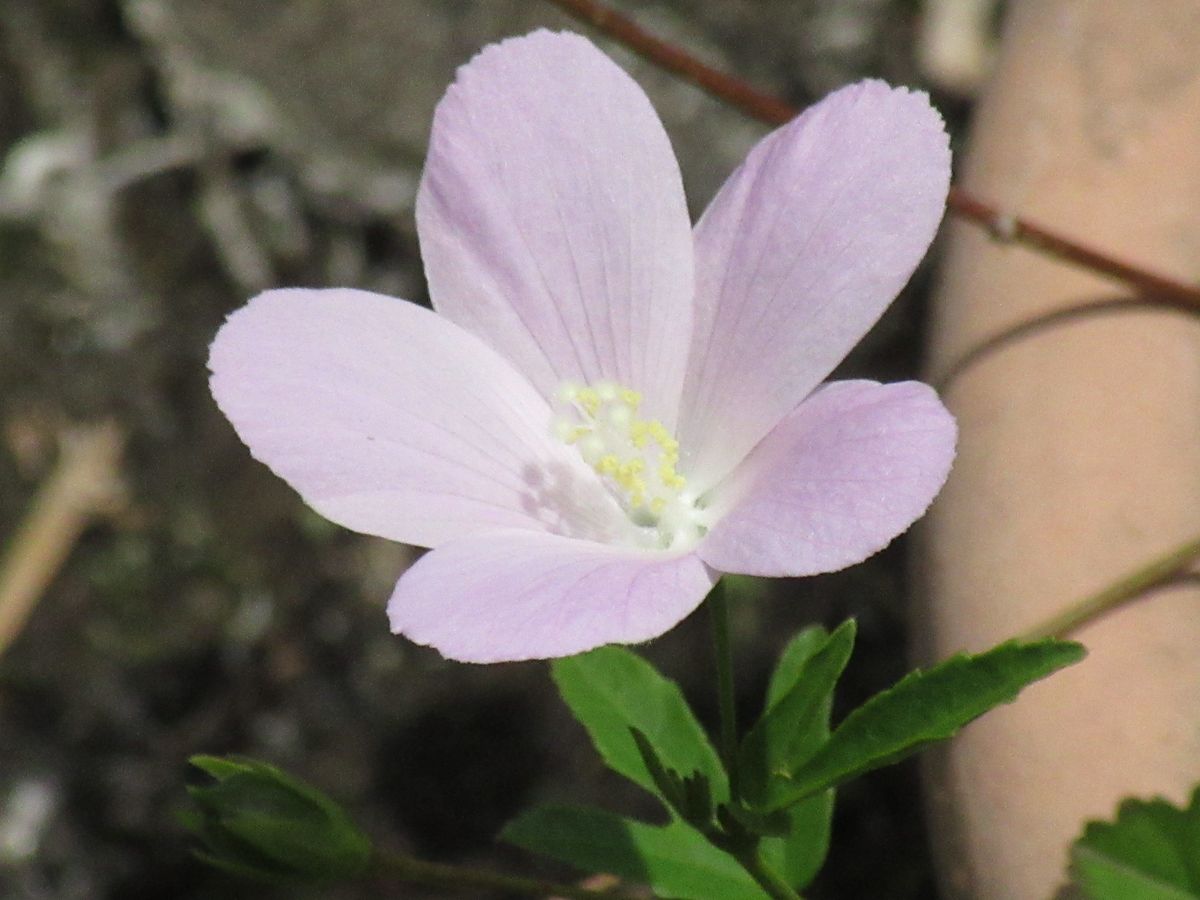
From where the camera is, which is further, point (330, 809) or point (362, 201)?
point (362, 201)

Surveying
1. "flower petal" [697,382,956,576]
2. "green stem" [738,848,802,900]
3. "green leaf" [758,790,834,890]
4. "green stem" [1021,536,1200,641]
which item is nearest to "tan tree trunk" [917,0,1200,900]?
"green stem" [1021,536,1200,641]

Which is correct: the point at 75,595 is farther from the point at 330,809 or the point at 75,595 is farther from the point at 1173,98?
the point at 1173,98

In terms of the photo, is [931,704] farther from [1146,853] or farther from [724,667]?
[1146,853]

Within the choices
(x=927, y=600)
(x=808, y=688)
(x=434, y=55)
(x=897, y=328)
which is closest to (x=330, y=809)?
(x=808, y=688)

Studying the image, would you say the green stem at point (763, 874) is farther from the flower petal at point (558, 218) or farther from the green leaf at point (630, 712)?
the flower petal at point (558, 218)

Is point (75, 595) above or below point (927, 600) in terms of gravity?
below

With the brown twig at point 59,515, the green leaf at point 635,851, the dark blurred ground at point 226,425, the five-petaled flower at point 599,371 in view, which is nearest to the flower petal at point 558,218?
the five-petaled flower at point 599,371

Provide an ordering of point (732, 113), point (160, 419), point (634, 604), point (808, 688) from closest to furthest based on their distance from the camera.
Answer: point (634, 604) < point (808, 688) < point (732, 113) < point (160, 419)
